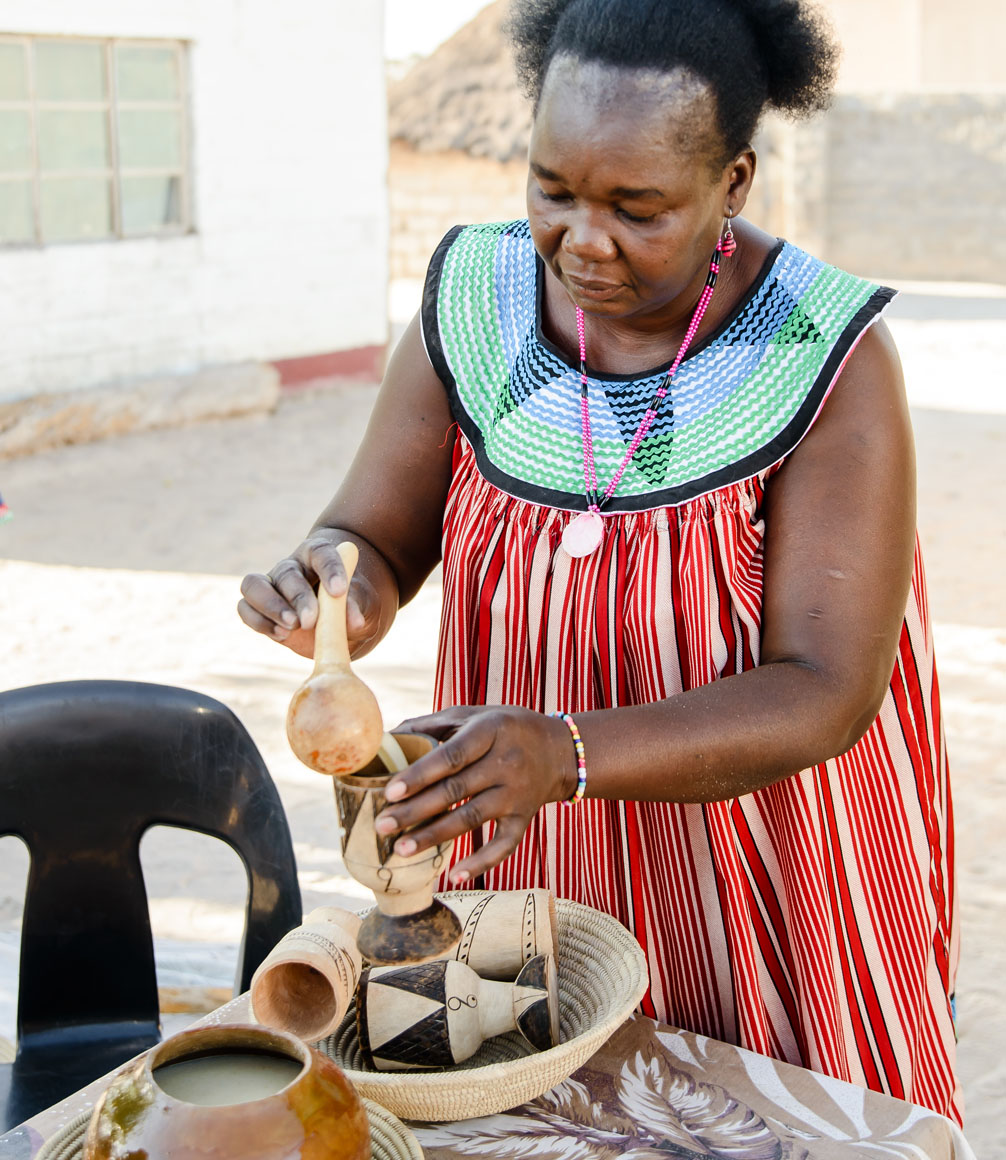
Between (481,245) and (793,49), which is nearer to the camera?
(793,49)

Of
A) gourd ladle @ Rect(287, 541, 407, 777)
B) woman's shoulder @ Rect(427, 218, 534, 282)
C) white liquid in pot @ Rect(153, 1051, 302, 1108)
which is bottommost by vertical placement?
white liquid in pot @ Rect(153, 1051, 302, 1108)

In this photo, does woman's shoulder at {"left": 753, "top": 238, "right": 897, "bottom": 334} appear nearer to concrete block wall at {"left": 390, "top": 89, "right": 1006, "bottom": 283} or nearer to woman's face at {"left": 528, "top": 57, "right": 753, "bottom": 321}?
woman's face at {"left": 528, "top": 57, "right": 753, "bottom": 321}

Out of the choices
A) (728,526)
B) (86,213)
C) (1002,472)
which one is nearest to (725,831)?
(728,526)

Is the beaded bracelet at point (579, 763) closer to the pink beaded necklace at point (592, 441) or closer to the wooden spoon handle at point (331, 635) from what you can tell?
the wooden spoon handle at point (331, 635)

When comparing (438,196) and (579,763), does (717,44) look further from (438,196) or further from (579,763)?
(438,196)

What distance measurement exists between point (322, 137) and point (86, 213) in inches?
75.2

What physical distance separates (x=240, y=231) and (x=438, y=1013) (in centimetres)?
891

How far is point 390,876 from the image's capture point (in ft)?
4.26

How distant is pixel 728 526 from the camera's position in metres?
1.72

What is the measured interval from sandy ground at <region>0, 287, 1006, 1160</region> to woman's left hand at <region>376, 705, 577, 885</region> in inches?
64.8

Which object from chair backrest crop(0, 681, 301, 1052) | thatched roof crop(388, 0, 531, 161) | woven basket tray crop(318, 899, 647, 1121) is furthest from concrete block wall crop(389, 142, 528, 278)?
woven basket tray crop(318, 899, 647, 1121)

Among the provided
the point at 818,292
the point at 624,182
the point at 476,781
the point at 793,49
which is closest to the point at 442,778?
the point at 476,781

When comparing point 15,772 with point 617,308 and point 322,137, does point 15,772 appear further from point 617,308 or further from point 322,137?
point 322,137

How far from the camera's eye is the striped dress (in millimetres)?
1731
